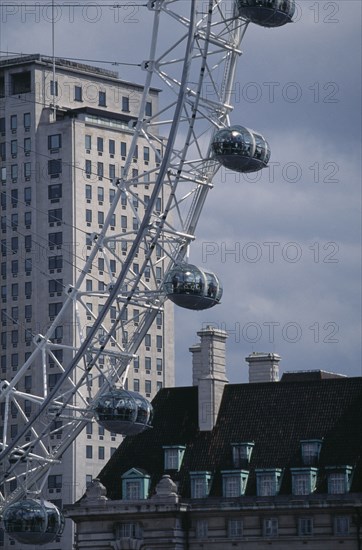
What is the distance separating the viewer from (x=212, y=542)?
113562 mm

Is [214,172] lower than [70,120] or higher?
lower

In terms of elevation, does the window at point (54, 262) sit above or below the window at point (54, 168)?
below

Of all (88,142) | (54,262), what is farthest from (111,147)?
(54,262)

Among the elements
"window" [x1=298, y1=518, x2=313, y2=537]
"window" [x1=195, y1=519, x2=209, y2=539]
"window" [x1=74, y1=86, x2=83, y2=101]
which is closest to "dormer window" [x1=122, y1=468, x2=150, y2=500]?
"window" [x1=195, y1=519, x2=209, y2=539]

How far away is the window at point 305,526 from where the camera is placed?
11131 centimetres

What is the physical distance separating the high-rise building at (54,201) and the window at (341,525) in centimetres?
6551

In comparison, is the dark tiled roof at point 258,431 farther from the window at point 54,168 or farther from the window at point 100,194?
the window at point 100,194

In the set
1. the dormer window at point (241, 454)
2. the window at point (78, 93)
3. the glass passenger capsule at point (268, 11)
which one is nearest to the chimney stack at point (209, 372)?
the dormer window at point (241, 454)

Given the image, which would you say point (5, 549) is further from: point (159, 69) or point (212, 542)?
point (159, 69)

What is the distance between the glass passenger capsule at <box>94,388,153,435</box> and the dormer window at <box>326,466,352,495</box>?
19.5 metres

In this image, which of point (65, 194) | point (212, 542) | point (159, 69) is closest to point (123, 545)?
point (212, 542)

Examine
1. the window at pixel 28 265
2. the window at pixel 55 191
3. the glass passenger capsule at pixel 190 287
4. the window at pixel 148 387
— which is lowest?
the glass passenger capsule at pixel 190 287

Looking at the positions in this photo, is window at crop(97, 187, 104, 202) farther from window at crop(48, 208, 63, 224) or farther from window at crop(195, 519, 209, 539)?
window at crop(195, 519, 209, 539)

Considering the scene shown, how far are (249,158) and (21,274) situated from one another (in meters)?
90.4
